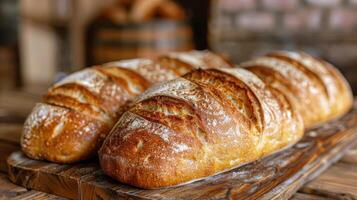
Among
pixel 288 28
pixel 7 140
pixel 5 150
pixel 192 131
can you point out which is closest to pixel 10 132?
pixel 7 140

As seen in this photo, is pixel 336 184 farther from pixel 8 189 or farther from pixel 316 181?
pixel 8 189

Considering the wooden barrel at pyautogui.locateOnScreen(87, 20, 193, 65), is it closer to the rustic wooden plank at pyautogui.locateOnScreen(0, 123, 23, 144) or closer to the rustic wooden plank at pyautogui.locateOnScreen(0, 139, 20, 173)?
the rustic wooden plank at pyautogui.locateOnScreen(0, 123, 23, 144)

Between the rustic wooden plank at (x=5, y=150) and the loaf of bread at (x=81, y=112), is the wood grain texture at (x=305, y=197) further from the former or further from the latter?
the rustic wooden plank at (x=5, y=150)

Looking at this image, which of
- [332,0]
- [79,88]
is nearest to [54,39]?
[332,0]

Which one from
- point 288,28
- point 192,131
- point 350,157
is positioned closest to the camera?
point 192,131

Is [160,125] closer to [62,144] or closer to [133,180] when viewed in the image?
[133,180]

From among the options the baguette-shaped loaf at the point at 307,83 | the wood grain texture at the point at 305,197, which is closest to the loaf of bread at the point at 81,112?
the baguette-shaped loaf at the point at 307,83

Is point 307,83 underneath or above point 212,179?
above
